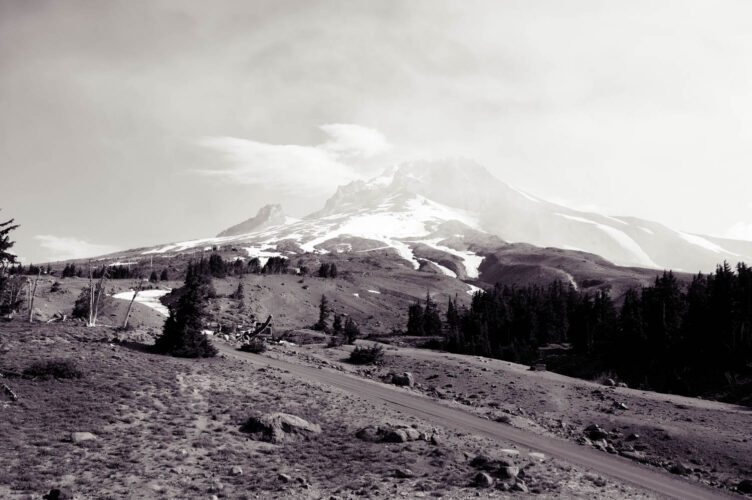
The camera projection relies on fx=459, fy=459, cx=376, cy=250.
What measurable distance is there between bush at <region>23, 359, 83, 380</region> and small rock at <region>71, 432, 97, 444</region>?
9.38m

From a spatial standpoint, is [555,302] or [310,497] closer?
[310,497]

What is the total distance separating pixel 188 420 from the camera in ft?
81.3

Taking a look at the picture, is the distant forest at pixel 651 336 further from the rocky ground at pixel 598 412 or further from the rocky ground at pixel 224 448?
the rocky ground at pixel 224 448

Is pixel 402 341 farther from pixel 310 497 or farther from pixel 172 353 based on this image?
pixel 310 497

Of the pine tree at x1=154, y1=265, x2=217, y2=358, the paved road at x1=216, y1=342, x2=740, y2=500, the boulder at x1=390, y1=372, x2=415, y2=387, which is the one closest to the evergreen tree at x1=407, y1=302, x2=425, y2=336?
the boulder at x1=390, y1=372, x2=415, y2=387

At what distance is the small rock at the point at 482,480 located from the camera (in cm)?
1905

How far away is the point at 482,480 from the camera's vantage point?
19.2 metres

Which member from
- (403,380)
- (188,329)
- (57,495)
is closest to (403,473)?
(57,495)

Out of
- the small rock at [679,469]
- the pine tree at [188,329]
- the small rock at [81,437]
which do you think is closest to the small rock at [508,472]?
the small rock at [679,469]

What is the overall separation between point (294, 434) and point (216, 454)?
4532 millimetres

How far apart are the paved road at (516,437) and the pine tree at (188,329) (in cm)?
645

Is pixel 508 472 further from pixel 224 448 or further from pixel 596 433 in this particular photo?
pixel 596 433

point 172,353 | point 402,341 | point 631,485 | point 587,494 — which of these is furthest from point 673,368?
point 172,353

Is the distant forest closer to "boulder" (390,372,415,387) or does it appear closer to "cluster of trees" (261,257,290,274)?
"boulder" (390,372,415,387)
